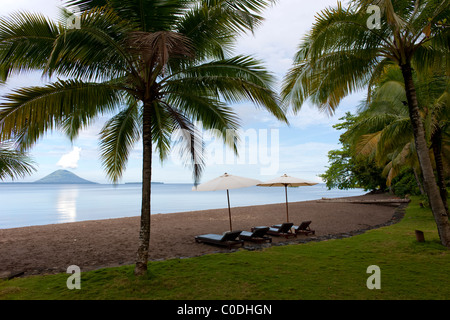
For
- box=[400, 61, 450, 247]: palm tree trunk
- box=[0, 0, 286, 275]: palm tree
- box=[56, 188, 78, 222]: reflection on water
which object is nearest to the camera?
box=[0, 0, 286, 275]: palm tree

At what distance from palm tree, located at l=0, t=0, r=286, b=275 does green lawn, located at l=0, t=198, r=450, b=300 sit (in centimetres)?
74

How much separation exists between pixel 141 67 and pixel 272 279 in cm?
472

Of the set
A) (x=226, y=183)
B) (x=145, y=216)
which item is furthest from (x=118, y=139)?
(x=226, y=183)

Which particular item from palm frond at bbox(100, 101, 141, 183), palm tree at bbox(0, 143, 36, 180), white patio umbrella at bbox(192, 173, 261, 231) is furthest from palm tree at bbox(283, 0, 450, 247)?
palm tree at bbox(0, 143, 36, 180)

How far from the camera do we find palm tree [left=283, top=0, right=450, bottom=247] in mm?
6539

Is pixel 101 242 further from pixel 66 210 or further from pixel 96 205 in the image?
pixel 96 205

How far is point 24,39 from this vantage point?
486 cm

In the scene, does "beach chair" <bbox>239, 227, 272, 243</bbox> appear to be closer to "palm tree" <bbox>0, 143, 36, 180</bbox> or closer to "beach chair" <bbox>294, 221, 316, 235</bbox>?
"beach chair" <bbox>294, 221, 316, 235</bbox>

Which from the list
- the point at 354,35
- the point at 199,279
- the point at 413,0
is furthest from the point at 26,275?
the point at 413,0

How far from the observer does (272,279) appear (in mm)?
5461

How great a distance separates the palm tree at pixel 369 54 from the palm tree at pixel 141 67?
2.01m

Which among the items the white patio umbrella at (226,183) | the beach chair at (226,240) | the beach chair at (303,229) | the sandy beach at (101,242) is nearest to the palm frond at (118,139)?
the sandy beach at (101,242)

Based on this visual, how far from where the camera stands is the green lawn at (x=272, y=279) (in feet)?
15.6
